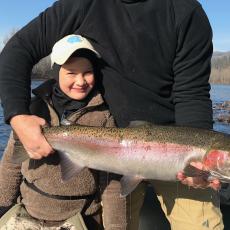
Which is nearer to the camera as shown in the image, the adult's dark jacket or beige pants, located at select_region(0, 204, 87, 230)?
beige pants, located at select_region(0, 204, 87, 230)

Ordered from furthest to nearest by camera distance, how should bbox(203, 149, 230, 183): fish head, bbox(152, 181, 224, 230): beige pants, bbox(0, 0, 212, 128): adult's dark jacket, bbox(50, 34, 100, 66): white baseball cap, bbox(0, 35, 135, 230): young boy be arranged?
1. bbox(152, 181, 224, 230): beige pants
2. bbox(0, 0, 212, 128): adult's dark jacket
3. bbox(0, 35, 135, 230): young boy
4. bbox(50, 34, 100, 66): white baseball cap
5. bbox(203, 149, 230, 183): fish head

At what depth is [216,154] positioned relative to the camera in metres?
3.38

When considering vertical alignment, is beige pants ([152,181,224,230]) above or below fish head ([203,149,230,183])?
below

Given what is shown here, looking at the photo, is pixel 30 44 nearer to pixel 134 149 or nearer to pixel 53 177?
pixel 53 177

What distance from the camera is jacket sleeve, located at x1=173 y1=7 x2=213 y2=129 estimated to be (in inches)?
147

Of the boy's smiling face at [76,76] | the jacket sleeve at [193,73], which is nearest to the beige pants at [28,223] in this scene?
the boy's smiling face at [76,76]

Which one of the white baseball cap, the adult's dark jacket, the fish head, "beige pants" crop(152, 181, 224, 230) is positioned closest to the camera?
the fish head

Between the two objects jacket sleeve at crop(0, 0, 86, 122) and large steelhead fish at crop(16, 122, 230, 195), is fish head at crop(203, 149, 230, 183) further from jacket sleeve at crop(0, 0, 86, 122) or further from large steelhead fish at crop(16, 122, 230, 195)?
jacket sleeve at crop(0, 0, 86, 122)

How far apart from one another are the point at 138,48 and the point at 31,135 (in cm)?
108

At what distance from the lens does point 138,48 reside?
3.70 meters

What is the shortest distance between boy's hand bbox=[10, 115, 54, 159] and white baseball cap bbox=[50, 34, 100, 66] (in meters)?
0.48

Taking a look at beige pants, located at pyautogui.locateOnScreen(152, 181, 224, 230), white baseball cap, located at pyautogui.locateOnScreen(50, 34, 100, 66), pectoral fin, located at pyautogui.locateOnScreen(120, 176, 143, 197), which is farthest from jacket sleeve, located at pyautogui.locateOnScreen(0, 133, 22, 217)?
beige pants, located at pyautogui.locateOnScreen(152, 181, 224, 230)

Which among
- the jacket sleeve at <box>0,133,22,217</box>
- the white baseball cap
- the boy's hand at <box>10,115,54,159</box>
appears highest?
the white baseball cap

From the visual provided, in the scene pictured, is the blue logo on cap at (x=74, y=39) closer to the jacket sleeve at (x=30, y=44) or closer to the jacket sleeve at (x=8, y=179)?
the jacket sleeve at (x=30, y=44)
